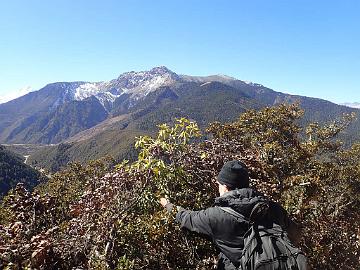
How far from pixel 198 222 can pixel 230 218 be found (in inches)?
16.0

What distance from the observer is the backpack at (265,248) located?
11.5 ft

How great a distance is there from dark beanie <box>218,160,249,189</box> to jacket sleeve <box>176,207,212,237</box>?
37 cm

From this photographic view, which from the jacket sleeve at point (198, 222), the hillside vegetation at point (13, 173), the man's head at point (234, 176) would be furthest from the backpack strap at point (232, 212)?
the hillside vegetation at point (13, 173)

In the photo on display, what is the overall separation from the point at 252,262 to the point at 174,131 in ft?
7.96

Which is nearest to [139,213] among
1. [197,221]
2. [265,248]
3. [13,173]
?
[197,221]

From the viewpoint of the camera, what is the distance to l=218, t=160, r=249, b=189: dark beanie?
419cm

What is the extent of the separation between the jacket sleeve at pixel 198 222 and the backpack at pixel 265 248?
1.03 feet

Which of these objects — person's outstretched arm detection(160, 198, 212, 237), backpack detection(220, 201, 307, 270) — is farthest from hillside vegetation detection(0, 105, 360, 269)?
backpack detection(220, 201, 307, 270)

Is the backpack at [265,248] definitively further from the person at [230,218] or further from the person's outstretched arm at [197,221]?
the person's outstretched arm at [197,221]

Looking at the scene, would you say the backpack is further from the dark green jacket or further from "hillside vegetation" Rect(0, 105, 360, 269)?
"hillside vegetation" Rect(0, 105, 360, 269)

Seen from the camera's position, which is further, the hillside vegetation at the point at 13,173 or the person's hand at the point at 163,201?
the hillside vegetation at the point at 13,173

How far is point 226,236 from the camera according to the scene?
4012 mm

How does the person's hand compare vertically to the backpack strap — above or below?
below

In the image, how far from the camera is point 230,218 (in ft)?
13.0
